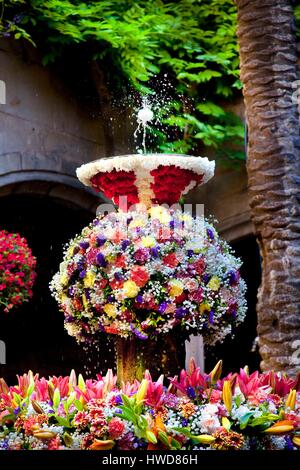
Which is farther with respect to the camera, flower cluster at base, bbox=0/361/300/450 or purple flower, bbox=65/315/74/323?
purple flower, bbox=65/315/74/323

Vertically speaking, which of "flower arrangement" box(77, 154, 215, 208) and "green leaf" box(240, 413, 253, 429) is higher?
"flower arrangement" box(77, 154, 215, 208)

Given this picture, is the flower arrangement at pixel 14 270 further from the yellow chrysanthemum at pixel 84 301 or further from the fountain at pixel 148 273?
the yellow chrysanthemum at pixel 84 301

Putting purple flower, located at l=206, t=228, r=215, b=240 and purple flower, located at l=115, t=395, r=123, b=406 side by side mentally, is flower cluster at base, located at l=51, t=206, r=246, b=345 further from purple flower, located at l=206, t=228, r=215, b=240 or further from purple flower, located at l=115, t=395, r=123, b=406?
purple flower, located at l=115, t=395, r=123, b=406

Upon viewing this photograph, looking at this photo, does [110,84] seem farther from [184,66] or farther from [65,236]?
[65,236]

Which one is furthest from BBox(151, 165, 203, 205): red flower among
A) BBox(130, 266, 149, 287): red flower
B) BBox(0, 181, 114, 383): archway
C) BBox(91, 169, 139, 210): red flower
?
BBox(0, 181, 114, 383): archway

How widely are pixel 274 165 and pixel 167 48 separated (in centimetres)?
357

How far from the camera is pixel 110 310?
388 cm

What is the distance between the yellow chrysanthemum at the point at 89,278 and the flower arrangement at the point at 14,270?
3200 mm

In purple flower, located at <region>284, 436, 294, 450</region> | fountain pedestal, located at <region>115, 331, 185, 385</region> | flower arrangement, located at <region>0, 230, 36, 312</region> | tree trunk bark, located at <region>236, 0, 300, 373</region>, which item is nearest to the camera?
purple flower, located at <region>284, 436, 294, 450</region>

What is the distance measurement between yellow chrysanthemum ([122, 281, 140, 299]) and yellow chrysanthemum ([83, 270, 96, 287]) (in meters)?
0.17

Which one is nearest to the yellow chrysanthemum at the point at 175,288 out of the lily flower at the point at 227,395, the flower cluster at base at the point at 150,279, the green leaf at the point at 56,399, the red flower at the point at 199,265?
the flower cluster at base at the point at 150,279

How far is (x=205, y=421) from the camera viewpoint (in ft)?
10.6

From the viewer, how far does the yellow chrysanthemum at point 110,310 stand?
3.87 m

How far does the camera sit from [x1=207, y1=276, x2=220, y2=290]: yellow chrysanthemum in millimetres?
3936
